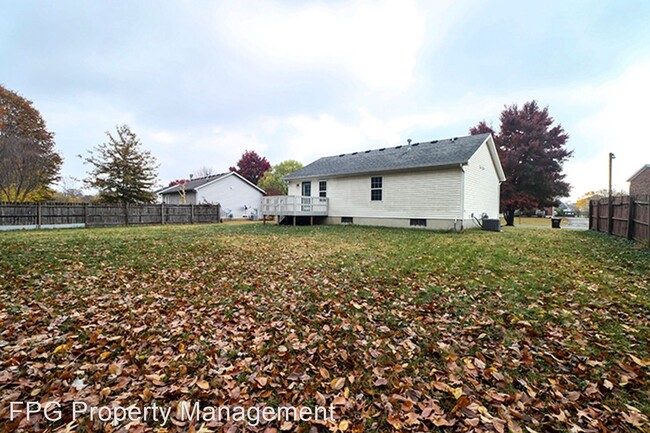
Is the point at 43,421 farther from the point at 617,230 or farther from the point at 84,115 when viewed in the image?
the point at 84,115

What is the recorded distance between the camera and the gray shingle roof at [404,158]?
13441 millimetres

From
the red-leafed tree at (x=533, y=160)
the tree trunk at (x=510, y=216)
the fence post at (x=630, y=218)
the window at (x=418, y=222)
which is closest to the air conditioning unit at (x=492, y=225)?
the window at (x=418, y=222)

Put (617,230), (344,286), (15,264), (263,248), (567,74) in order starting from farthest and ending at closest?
(567,74)
(617,230)
(263,248)
(15,264)
(344,286)

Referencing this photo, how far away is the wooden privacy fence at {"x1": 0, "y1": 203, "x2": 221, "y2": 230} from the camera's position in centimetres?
1461

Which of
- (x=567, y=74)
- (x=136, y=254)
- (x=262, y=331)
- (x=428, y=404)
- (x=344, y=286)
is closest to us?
(x=428, y=404)

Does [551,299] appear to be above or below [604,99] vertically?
below

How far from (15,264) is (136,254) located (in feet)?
7.02

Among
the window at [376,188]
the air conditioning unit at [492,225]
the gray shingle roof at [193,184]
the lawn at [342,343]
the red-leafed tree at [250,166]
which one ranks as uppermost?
the red-leafed tree at [250,166]

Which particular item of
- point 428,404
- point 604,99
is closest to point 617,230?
point 604,99

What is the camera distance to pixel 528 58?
13.0 metres

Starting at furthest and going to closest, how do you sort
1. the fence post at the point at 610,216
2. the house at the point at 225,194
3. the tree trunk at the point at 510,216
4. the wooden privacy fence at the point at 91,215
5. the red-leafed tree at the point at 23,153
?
the house at the point at 225,194 < the tree trunk at the point at 510,216 < the red-leafed tree at the point at 23,153 < the wooden privacy fence at the point at 91,215 < the fence post at the point at 610,216

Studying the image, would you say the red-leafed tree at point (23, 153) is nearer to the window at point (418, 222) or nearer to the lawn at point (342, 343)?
the lawn at point (342, 343)

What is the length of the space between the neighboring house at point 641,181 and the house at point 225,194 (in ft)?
125

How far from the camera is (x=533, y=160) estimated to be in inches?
826
